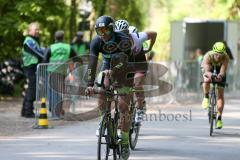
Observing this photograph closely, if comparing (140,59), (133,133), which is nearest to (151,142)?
A: (133,133)

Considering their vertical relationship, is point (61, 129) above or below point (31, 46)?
below

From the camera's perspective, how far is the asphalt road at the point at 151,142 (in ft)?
37.0

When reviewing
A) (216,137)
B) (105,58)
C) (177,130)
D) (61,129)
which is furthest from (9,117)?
(105,58)

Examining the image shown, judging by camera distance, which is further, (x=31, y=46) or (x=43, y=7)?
(x=43, y=7)

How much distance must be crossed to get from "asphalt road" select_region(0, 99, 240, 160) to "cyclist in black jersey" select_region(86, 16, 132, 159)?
3.23ft

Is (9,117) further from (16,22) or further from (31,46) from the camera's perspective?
(16,22)

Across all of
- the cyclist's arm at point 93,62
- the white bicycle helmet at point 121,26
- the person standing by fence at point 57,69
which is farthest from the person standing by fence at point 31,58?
the cyclist's arm at point 93,62

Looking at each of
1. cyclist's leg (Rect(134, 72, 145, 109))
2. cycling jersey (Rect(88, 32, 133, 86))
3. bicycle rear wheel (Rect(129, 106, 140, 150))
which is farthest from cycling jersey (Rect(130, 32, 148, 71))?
cycling jersey (Rect(88, 32, 133, 86))

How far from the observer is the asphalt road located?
1127 cm

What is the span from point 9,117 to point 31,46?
6.12 ft

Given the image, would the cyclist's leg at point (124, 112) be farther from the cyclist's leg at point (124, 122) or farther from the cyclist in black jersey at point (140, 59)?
the cyclist in black jersey at point (140, 59)

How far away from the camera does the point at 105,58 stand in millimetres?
10242

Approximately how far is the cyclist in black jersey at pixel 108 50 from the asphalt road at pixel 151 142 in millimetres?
985

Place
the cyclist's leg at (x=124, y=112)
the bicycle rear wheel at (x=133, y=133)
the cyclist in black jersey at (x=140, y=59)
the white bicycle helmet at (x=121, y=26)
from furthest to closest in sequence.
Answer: the bicycle rear wheel at (x=133, y=133) → the cyclist in black jersey at (x=140, y=59) → the white bicycle helmet at (x=121, y=26) → the cyclist's leg at (x=124, y=112)
